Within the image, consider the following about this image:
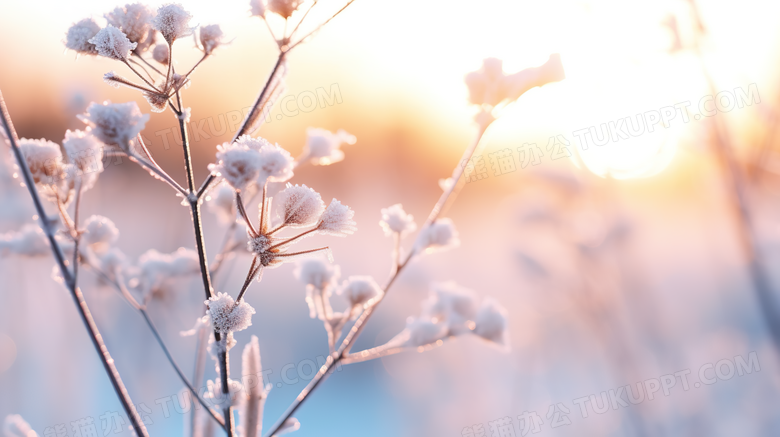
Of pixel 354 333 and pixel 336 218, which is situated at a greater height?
pixel 336 218

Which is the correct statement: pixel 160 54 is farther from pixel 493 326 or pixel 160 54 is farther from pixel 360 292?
pixel 493 326

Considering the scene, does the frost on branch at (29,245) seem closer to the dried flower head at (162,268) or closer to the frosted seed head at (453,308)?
the dried flower head at (162,268)

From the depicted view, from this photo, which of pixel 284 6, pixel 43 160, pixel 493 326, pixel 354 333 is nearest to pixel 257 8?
pixel 284 6

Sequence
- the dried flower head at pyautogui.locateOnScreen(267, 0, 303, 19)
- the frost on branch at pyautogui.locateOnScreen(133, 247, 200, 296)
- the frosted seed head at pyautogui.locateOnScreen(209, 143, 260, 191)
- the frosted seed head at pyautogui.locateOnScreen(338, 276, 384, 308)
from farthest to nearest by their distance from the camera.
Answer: the frost on branch at pyautogui.locateOnScreen(133, 247, 200, 296), the frosted seed head at pyautogui.locateOnScreen(338, 276, 384, 308), the dried flower head at pyautogui.locateOnScreen(267, 0, 303, 19), the frosted seed head at pyautogui.locateOnScreen(209, 143, 260, 191)

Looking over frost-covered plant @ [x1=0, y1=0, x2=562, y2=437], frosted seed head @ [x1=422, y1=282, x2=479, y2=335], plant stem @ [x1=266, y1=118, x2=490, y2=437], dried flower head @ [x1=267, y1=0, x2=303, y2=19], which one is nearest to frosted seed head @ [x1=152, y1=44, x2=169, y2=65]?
frost-covered plant @ [x1=0, y1=0, x2=562, y2=437]

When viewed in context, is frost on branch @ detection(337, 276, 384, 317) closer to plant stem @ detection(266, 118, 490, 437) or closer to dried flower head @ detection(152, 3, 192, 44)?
plant stem @ detection(266, 118, 490, 437)

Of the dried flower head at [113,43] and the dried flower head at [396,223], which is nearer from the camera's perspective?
the dried flower head at [113,43]

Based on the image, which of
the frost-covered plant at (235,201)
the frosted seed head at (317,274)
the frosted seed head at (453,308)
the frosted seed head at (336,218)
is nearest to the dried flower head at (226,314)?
the frost-covered plant at (235,201)
